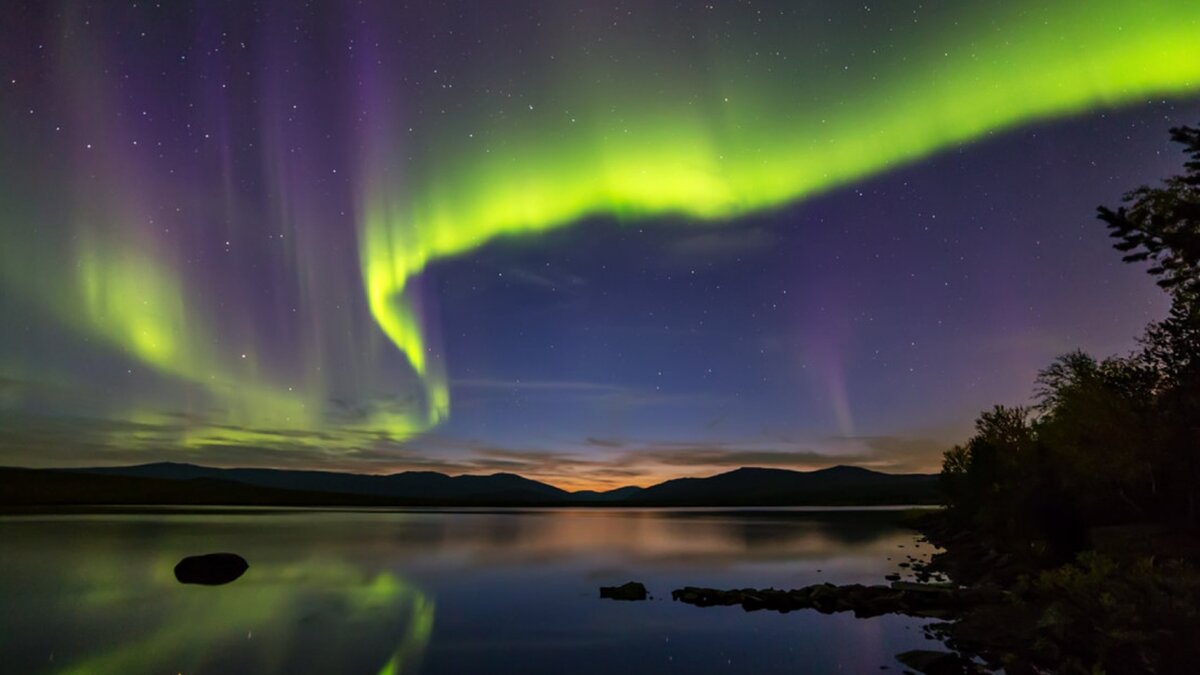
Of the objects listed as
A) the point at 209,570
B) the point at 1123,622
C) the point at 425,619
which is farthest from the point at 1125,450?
the point at 209,570

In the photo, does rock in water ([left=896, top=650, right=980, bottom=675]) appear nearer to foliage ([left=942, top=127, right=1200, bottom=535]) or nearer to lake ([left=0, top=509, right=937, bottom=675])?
lake ([left=0, top=509, right=937, bottom=675])

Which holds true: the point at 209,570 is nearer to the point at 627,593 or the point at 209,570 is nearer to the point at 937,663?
the point at 627,593

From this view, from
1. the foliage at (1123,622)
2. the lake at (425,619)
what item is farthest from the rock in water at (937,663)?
the foliage at (1123,622)

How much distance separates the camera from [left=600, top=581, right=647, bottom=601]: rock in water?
46.3 metres

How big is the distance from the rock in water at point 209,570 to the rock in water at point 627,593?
99.9 feet

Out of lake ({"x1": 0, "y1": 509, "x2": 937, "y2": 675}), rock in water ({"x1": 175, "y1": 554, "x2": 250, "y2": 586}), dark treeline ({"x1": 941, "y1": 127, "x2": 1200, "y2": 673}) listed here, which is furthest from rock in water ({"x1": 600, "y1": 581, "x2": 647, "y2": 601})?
rock in water ({"x1": 175, "y1": 554, "x2": 250, "y2": 586})

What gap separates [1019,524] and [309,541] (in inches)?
3595

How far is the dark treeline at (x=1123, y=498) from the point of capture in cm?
2158

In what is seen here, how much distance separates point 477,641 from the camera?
34156 mm

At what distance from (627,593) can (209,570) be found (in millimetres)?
33566

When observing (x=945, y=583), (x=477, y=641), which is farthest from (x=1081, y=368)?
(x=477, y=641)

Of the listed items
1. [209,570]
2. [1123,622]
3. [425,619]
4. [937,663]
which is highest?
[1123,622]

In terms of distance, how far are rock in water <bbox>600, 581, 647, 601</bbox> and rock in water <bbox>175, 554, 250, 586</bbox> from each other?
99.9ft

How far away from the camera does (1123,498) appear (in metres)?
42.8
